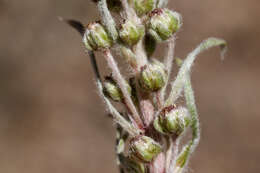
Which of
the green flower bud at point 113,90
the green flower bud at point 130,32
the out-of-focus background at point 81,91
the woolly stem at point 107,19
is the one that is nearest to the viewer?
the woolly stem at point 107,19

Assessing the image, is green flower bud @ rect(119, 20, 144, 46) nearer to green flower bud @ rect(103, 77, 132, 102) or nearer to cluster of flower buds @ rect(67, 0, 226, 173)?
cluster of flower buds @ rect(67, 0, 226, 173)

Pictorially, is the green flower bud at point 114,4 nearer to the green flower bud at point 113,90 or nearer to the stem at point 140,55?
the stem at point 140,55

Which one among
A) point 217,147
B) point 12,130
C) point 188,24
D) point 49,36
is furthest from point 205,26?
point 12,130

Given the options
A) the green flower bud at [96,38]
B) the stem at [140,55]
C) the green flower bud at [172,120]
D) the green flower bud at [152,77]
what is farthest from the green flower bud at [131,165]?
the green flower bud at [96,38]

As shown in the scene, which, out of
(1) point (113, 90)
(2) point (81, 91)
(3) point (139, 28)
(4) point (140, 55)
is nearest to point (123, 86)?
(1) point (113, 90)

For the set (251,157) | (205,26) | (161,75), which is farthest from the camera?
(205,26)

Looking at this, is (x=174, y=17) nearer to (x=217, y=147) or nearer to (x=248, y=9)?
(x=217, y=147)
